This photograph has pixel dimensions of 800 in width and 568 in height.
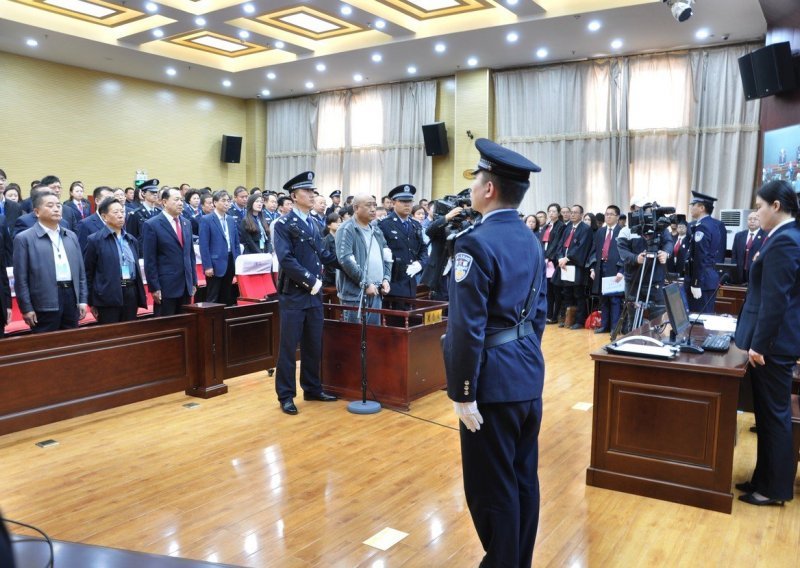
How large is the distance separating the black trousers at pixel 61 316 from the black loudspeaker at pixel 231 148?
34.7 feet

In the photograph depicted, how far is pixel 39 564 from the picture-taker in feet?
3.76

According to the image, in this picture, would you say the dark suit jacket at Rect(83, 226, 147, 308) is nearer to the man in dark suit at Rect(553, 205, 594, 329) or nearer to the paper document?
the paper document

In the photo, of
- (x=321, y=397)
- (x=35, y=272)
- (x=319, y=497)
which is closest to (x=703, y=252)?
(x=321, y=397)

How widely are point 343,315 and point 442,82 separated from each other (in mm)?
8607

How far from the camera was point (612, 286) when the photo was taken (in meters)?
7.56

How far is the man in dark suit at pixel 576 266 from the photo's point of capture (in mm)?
8438

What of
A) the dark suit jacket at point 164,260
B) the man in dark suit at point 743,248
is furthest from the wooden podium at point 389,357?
the man in dark suit at point 743,248

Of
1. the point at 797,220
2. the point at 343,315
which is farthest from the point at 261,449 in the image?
the point at 797,220

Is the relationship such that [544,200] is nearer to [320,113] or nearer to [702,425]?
[320,113]

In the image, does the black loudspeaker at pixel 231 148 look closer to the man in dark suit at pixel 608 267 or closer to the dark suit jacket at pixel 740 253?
the man in dark suit at pixel 608 267

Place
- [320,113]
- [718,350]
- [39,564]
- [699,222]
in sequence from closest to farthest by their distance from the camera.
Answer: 1. [39,564]
2. [718,350]
3. [699,222]
4. [320,113]

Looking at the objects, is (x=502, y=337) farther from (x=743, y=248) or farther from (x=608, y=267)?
(x=743, y=248)

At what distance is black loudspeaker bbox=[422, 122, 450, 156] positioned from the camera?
12062 mm

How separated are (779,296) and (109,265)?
439cm
